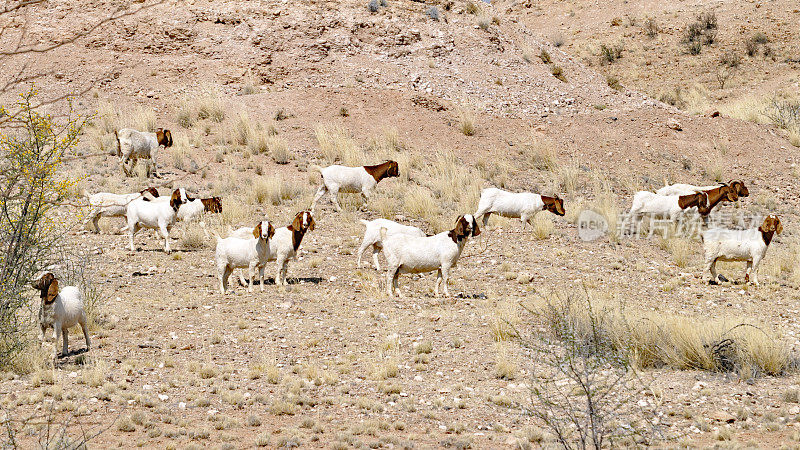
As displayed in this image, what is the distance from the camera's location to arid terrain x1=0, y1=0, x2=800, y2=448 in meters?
8.72

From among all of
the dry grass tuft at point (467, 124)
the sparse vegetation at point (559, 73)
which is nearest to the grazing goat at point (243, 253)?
the dry grass tuft at point (467, 124)

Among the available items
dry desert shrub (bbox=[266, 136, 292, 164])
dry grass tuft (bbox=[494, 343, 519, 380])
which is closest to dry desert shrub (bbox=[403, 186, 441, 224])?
dry desert shrub (bbox=[266, 136, 292, 164])

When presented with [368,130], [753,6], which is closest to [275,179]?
[368,130]

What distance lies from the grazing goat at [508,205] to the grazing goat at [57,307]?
1006 centimetres

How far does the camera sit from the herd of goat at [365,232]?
43.0ft

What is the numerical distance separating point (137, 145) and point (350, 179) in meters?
5.71

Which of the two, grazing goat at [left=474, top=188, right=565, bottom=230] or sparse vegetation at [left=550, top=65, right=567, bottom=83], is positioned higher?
sparse vegetation at [left=550, top=65, right=567, bottom=83]

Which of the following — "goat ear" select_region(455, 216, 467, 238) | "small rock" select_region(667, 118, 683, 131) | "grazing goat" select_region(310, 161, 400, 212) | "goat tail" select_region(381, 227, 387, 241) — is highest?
"goat ear" select_region(455, 216, 467, 238)

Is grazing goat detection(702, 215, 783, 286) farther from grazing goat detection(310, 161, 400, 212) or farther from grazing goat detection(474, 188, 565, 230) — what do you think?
grazing goat detection(310, 161, 400, 212)

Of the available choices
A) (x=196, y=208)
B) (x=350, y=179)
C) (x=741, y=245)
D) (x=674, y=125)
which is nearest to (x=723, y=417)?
(x=741, y=245)

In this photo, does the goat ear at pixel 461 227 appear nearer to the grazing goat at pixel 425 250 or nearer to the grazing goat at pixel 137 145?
the grazing goat at pixel 425 250

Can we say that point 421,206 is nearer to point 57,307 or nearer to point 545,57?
point 57,307

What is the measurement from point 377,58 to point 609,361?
73.7 feet

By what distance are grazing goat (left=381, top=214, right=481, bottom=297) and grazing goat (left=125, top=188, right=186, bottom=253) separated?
4876 millimetres
